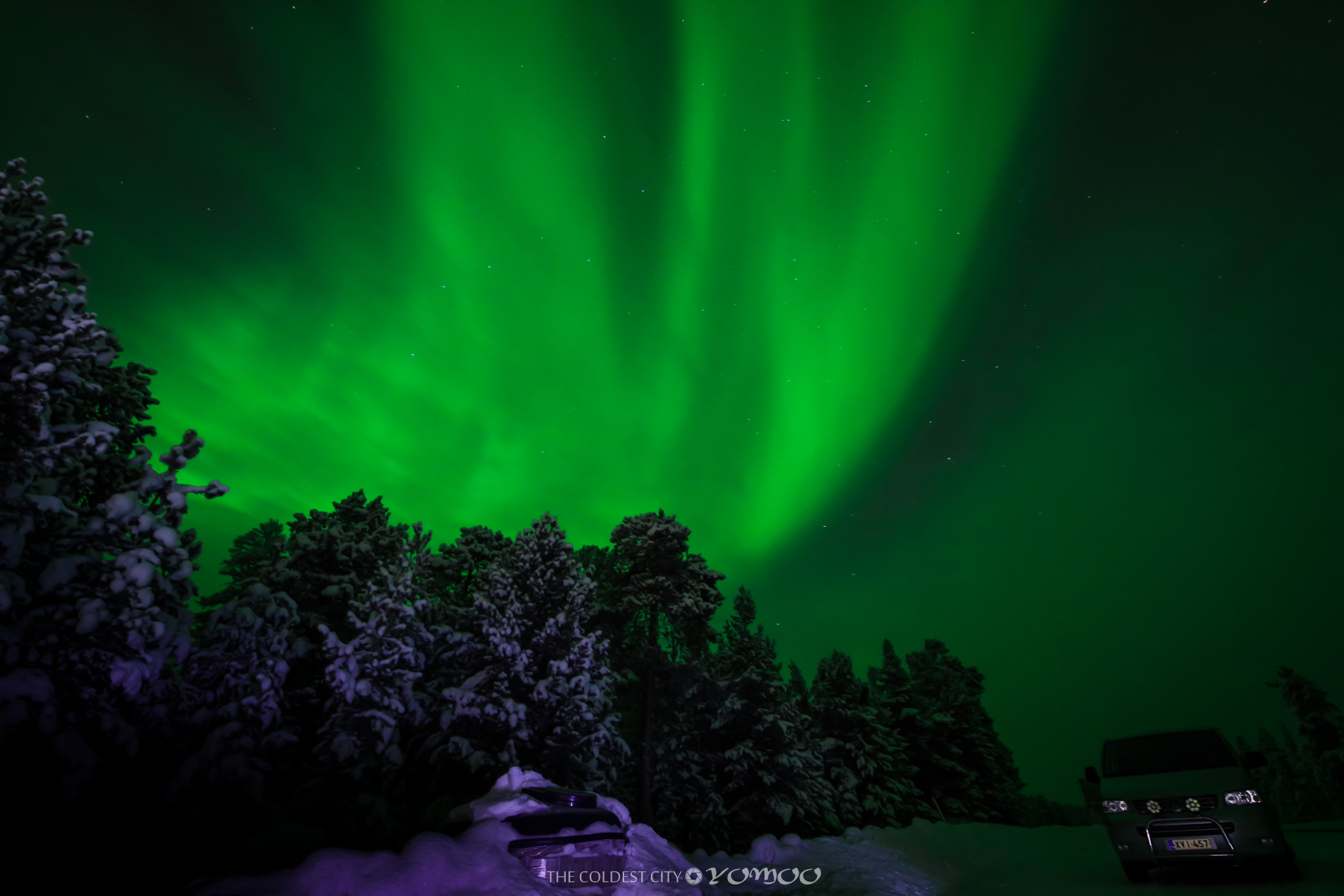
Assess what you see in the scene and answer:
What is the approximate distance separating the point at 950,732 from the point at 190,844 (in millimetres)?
31121

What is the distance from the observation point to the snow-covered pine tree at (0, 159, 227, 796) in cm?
908

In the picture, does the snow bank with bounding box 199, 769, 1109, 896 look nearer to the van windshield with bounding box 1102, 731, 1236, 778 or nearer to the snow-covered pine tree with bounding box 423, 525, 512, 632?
the van windshield with bounding box 1102, 731, 1236, 778

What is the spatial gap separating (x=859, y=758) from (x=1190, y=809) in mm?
19194

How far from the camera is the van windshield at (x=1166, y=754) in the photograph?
9398 mm

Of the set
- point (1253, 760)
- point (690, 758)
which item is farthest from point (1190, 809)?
point (690, 758)

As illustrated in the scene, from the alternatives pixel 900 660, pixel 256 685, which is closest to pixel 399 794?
pixel 256 685

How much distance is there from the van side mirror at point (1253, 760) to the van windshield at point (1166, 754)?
0.14 m

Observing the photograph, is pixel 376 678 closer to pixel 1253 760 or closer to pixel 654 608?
pixel 654 608

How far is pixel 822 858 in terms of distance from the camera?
16.2 m

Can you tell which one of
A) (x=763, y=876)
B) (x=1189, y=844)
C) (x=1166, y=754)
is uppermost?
(x=1166, y=754)

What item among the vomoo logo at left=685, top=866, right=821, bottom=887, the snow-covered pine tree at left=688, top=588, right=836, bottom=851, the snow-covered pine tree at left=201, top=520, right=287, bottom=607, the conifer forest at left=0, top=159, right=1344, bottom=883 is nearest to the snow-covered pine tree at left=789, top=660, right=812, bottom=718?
the conifer forest at left=0, top=159, right=1344, bottom=883

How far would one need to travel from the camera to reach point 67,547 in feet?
34.4

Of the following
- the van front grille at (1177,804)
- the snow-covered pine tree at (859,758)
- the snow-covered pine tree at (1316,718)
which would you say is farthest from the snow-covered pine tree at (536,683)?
the snow-covered pine tree at (1316,718)

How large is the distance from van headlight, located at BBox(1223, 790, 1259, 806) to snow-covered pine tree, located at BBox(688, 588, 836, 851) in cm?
1500
